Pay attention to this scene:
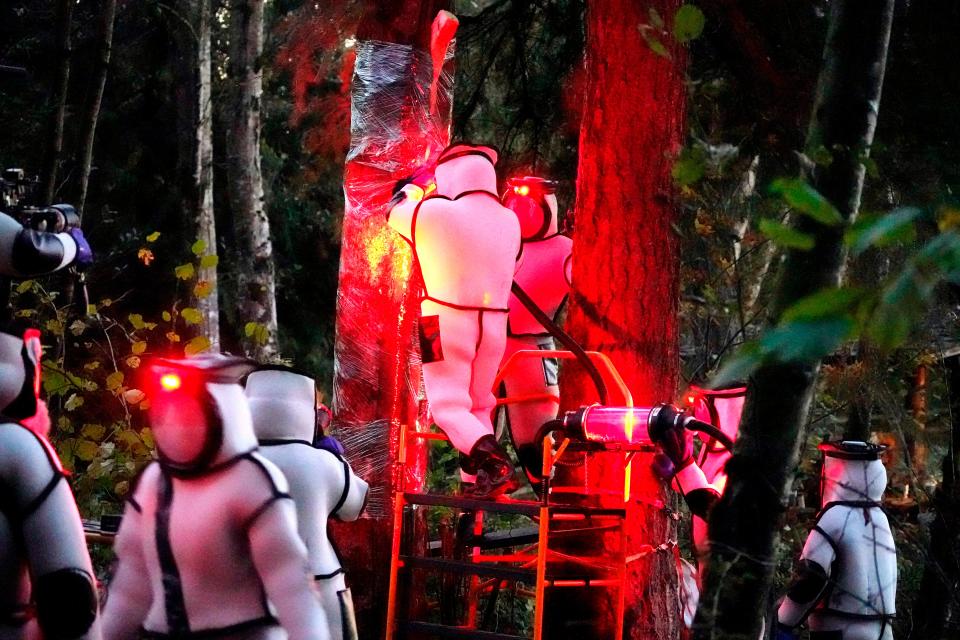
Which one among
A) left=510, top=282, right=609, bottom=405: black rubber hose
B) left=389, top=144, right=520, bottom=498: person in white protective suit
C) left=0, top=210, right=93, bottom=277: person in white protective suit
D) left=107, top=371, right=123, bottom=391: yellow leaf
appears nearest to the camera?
left=0, top=210, right=93, bottom=277: person in white protective suit

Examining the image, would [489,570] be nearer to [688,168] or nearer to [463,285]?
[463,285]

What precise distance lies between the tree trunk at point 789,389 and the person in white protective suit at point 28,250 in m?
2.42

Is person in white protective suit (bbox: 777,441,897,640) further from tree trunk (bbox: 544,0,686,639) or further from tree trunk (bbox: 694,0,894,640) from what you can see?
tree trunk (bbox: 694,0,894,640)

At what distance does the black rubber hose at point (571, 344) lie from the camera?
625 centimetres

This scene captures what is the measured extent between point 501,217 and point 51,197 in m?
3.48

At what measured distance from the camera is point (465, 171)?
6547 mm

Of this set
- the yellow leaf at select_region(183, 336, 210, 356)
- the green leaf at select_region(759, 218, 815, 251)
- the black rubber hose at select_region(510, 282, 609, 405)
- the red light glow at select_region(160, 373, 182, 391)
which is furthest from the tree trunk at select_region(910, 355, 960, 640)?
the yellow leaf at select_region(183, 336, 210, 356)

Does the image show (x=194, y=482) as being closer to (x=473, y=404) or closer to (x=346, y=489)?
(x=346, y=489)

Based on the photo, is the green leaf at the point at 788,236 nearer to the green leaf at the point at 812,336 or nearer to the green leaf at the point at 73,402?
the green leaf at the point at 812,336

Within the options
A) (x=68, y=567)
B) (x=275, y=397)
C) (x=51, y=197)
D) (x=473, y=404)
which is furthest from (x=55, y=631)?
(x=51, y=197)

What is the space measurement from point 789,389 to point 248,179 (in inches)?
401

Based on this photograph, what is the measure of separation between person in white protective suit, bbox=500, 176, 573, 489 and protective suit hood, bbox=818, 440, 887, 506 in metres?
1.59

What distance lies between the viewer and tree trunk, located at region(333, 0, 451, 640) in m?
7.22

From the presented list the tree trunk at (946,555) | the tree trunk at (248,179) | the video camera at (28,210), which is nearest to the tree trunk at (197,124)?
the tree trunk at (248,179)
